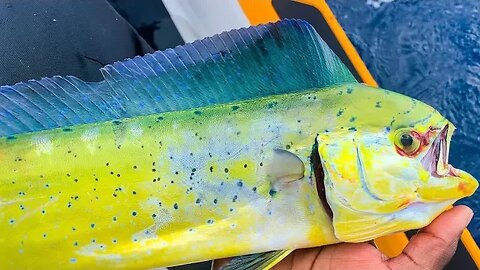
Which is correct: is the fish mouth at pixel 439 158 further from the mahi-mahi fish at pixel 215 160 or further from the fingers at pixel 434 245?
the fingers at pixel 434 245

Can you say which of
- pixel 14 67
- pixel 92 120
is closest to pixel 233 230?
pixel 92 120

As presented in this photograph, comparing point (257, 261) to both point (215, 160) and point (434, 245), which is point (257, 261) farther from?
point (434, 245)

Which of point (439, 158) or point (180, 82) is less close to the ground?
point (180, 82)

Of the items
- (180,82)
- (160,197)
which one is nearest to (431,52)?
(180,82)

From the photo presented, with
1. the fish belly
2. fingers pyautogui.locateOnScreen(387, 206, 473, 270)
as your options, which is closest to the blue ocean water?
fingers pyautogui.locateOnScreen(387, 206, 473, 270)

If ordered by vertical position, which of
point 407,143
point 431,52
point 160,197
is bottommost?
point 407,143

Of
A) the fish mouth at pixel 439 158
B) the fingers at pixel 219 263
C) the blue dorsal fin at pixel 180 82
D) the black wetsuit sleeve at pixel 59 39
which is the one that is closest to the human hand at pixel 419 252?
the fish mouth at pixel 439 158

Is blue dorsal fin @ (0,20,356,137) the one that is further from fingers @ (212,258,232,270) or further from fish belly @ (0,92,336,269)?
fingers @ (212,258,232,270)
